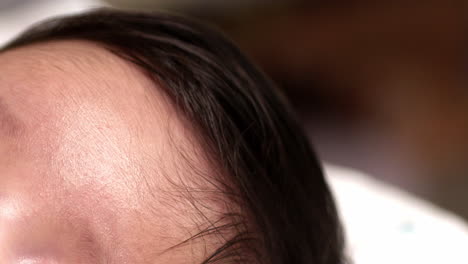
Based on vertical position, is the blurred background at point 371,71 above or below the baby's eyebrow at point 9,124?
above

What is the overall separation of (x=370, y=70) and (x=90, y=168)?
1641 mm

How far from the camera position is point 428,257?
2.41 feet

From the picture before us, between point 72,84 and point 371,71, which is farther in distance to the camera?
point 371,71

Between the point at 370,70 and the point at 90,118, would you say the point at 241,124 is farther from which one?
the point at 370,70

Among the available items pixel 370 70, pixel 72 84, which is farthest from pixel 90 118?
pixel 370 70

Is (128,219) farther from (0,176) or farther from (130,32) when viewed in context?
(130,32)

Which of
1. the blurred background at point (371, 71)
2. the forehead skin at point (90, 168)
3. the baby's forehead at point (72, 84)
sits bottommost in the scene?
the forehead skin at point (90, 168)

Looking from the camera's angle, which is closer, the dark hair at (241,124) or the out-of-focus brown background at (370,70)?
the dark hair at (241,124)

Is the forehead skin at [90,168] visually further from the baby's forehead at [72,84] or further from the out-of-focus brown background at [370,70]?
the out-of-focus brown background at [370,70]

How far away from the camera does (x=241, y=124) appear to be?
49 centimetres

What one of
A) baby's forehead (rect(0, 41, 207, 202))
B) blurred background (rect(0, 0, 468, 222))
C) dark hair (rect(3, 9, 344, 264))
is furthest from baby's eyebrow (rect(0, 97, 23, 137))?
blurred background (rect(0, 0, 468, 222))

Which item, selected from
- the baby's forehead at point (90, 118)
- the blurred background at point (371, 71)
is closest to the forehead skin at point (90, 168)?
the baby's forehead at point (90, 118)

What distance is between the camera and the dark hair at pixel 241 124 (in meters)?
0.46

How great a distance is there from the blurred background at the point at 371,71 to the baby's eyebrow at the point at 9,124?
51.4 inches
